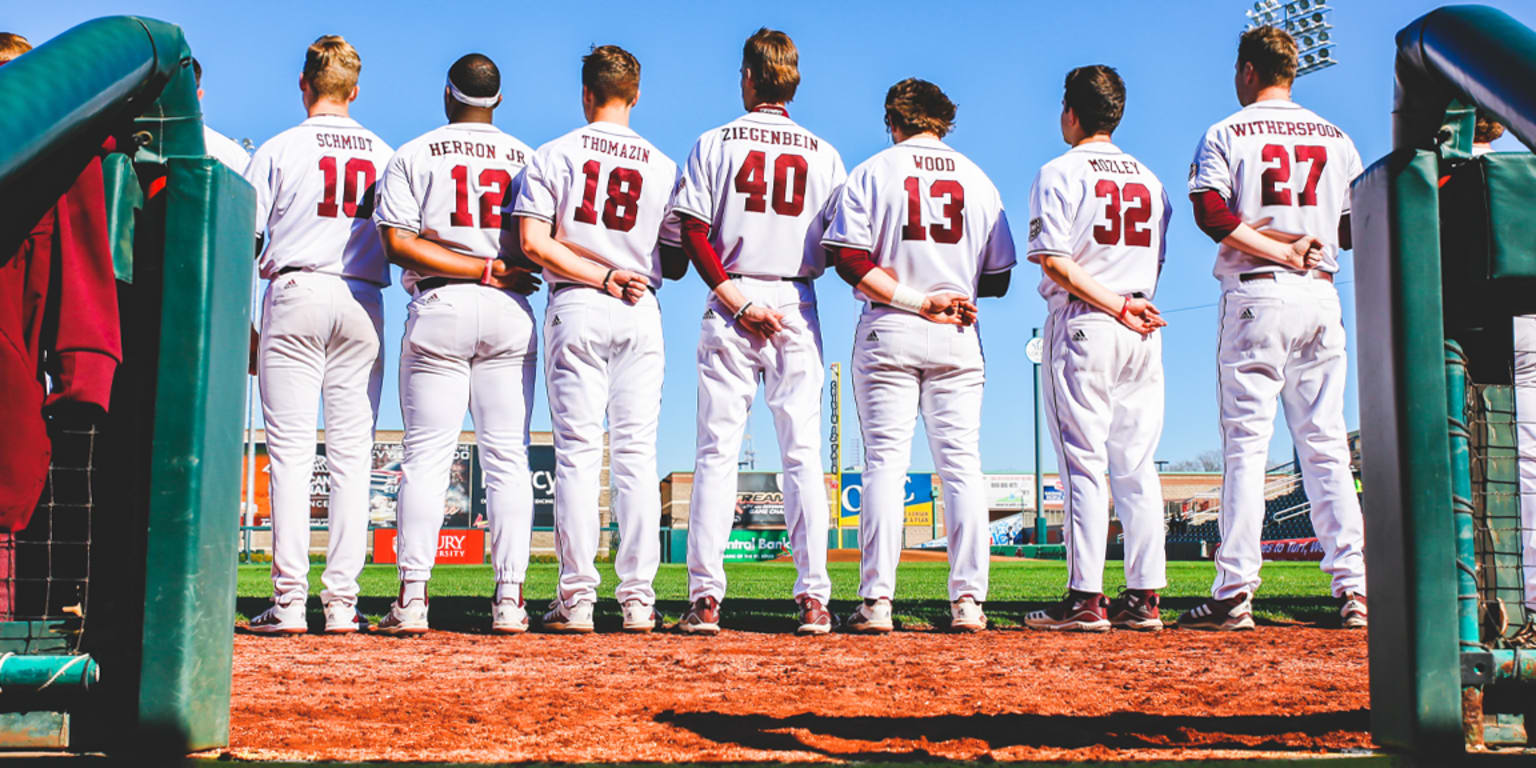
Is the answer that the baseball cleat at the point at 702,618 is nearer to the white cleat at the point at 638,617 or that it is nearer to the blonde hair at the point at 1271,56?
the white cleat at the point at 638,617

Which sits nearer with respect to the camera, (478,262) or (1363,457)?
(1363,457)

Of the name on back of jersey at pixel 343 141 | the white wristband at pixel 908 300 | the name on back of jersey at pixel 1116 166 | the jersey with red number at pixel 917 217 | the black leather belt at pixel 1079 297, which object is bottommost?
the white wristband at pixel 908 300

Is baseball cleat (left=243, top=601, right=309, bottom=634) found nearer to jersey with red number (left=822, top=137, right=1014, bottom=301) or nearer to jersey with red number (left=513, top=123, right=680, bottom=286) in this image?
jersey with red number (left=513, top=123, right=680, bottom=286)

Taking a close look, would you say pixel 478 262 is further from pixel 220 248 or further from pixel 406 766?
pixel 406 766

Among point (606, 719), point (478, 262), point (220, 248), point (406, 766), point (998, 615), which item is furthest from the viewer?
point (998, 615)

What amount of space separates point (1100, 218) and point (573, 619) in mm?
3005

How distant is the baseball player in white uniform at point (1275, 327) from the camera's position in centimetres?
539

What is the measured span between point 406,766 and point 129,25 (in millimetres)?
1210

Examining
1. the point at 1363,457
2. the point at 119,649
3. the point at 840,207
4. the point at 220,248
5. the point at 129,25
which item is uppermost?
the point at 840,207

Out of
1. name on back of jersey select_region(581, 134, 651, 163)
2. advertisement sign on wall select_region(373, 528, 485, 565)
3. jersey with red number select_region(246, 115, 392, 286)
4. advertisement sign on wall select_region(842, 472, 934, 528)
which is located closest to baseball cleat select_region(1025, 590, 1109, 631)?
name on back of jersey select_region(581, 134, 651, 163)

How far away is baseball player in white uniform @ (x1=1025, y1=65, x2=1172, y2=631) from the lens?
542 cm

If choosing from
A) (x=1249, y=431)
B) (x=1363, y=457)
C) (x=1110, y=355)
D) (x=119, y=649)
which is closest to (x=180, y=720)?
(x=119, y=649)

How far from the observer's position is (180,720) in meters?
2.01

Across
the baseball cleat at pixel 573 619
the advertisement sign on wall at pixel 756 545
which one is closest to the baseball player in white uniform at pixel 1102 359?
the baseball cleat at pixel 573 619
